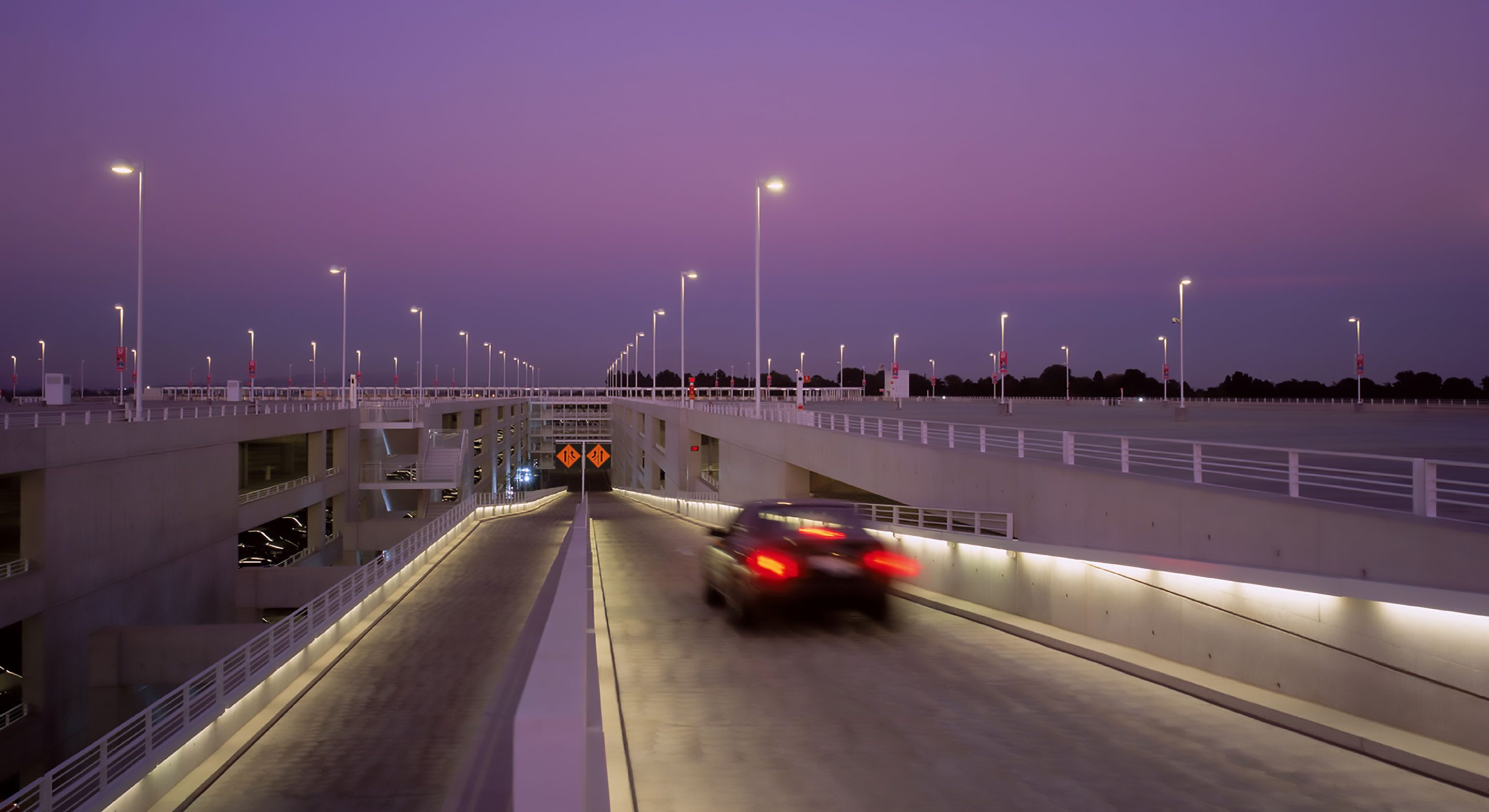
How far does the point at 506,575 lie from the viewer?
29625mm

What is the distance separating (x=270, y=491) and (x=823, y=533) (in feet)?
146

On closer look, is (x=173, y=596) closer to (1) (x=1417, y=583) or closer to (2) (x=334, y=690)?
(2) (x=334, y=690)

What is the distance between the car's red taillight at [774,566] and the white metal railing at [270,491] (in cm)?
3918

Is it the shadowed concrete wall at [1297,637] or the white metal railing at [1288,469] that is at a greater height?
the white metal railing at [1288,469]

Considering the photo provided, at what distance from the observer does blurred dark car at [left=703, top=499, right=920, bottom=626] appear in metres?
→ 11.9

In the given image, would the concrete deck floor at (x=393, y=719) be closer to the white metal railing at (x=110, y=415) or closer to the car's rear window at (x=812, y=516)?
the car's rear window at (x=812, y=516)

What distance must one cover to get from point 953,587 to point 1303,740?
25.0 ft

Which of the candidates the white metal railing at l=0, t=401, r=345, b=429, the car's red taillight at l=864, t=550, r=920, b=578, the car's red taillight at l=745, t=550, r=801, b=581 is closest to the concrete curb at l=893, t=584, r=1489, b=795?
the car's red taillight at l=864, t=550, r=920, b=578

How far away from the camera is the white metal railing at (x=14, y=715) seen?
83.6 ft

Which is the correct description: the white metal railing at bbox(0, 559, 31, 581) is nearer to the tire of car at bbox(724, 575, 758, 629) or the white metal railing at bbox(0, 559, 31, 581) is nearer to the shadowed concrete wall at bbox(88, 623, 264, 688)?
the shadowed concrete wall at bbox(88, 623, 264, 688)

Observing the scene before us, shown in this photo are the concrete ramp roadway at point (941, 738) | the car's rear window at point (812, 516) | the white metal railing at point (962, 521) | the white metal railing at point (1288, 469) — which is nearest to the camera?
the concrete ramp roadway at point (941, 738)

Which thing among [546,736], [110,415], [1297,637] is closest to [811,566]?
[1297,637]

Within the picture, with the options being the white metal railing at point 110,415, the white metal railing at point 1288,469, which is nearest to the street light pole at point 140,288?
the white metal railing at point 110,415

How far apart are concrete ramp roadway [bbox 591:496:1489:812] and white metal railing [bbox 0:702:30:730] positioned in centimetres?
2338
